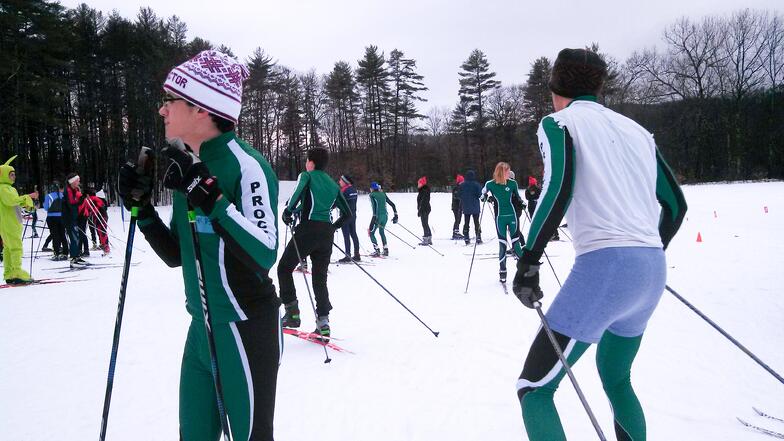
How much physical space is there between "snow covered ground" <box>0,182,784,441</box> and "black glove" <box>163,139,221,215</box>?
216 cm

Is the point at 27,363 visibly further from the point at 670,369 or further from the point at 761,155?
the point at 761,155

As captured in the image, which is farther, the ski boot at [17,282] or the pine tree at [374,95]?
the pine tree at [374,95]

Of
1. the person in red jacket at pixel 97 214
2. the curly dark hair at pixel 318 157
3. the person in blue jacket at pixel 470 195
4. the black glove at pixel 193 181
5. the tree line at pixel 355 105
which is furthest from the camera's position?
the tree line at pixel 355 105

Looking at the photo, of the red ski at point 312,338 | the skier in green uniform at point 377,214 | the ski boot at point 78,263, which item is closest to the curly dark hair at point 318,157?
the red ski at point 312,338

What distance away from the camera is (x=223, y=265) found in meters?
1.72

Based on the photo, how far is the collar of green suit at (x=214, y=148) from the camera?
178cm

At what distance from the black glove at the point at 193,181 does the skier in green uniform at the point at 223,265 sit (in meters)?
0.12

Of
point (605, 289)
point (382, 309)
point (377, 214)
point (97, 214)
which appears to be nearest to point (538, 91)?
point (377, 214)

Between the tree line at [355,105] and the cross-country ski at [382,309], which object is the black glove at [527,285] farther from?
the tree line at [355,105]

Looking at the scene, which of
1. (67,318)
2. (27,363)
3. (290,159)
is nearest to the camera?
(27,363)

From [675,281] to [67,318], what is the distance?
30.1ft

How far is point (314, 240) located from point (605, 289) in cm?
381

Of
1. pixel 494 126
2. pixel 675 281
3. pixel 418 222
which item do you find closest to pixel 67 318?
pixel 675 281

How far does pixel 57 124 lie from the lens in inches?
1064
